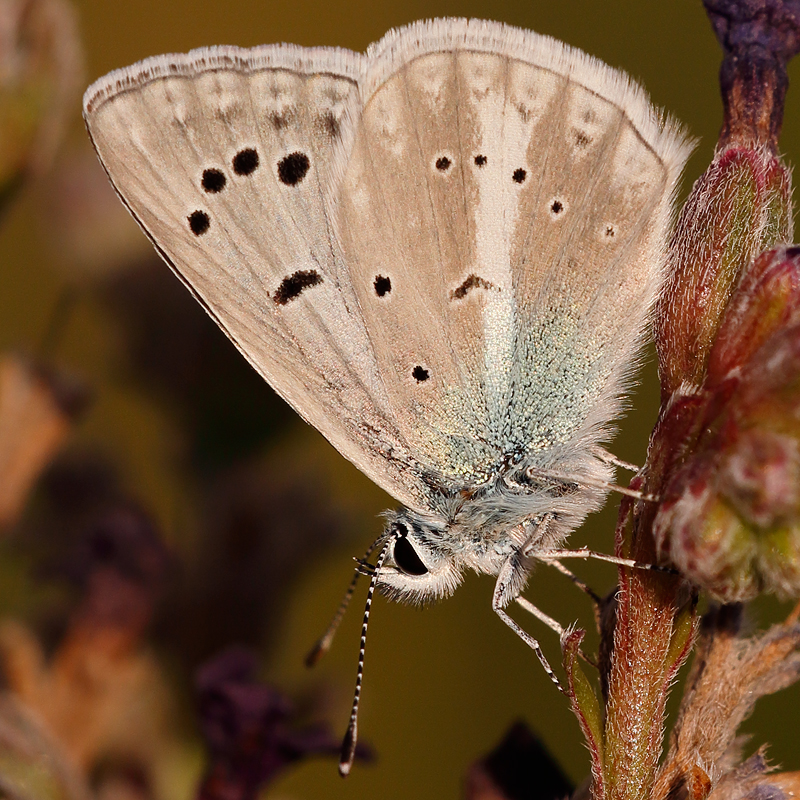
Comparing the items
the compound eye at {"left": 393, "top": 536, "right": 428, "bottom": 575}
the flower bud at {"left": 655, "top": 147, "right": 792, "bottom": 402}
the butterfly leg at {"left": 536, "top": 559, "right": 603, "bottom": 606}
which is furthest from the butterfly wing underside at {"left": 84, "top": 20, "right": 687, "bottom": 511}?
the flower bud at {"left": 655, "top": 147, "right": 792, "bottom": 402}

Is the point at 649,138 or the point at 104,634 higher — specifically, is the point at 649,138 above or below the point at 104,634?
above

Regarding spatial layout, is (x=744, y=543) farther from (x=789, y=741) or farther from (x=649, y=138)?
A: (x=789, y=741)

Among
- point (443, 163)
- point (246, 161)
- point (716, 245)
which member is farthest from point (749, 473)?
point (246, 161)

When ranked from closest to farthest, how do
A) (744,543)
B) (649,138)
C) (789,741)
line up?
(744,543) → (649,138) → (789,741)

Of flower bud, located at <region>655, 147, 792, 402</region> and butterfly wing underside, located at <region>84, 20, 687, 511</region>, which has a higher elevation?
butterfly wing underside, located at <region>84, 20, 687, 511</region>

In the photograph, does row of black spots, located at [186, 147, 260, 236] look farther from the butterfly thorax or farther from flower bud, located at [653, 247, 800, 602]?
Result: flower bud, located at [653, 247, 800, 602]

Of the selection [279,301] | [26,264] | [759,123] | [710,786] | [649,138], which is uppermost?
[26,264]

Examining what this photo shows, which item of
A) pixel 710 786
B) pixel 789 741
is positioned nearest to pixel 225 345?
pixel 710 786
